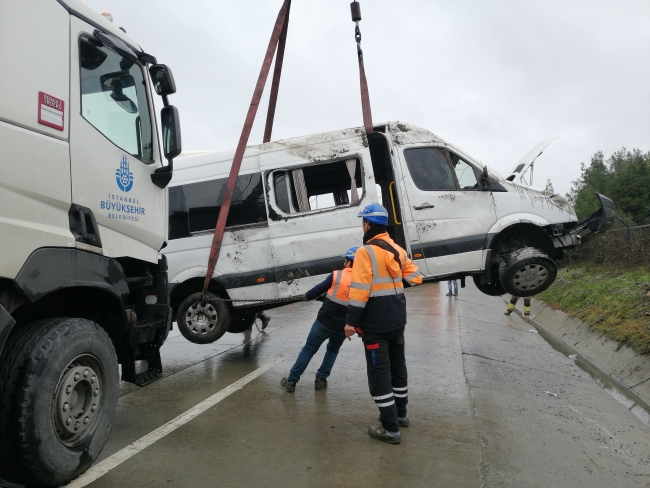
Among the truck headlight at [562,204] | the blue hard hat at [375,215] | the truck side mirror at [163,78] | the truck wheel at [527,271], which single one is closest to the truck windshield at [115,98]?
the truck side mirror at [163,78]

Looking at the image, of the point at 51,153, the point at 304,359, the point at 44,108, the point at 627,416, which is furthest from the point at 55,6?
the point at 627,416

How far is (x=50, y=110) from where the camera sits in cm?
322

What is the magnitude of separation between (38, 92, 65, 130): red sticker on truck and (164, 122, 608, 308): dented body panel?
11.7 feet

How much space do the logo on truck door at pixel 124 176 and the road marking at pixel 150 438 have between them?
1.90 m

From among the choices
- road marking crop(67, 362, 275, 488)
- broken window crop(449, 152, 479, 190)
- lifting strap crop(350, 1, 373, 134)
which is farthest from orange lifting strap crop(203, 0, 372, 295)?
road marking crop(67, 362, 275, 488)

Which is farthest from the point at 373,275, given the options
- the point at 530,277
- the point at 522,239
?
the point at 522,239

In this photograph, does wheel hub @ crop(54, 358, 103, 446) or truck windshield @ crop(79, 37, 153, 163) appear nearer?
wheel hub @ crop(54, 358, 103, 446)

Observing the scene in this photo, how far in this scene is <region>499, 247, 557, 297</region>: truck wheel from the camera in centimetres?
659

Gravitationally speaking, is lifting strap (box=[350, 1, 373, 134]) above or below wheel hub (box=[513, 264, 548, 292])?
above

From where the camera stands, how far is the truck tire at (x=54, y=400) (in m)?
2.95

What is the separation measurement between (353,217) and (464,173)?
150cm

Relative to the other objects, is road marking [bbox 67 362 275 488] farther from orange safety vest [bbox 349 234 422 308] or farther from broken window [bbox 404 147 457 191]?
broken window [bbox 404 147 457 191]

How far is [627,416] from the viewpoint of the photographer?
5695 mm

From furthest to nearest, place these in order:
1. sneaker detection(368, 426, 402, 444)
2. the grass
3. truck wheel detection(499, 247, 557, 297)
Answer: the grass, truck wheel detection(499, 247, 557, 297), sneaker detection(368, 426, 402, 444)
